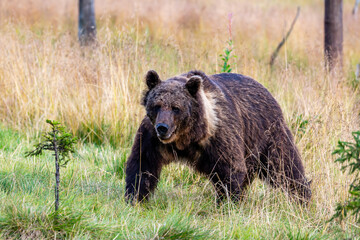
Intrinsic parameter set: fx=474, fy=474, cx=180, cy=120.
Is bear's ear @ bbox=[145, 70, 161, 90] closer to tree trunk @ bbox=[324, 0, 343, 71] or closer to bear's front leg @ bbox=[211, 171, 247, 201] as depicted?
bear's front leg @ bbox=[211, 171, 247, 201]

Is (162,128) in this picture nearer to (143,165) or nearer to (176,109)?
(176,109)

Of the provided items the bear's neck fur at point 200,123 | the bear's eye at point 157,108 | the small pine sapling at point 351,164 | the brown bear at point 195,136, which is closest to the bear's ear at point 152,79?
the brown bear at point 195,136

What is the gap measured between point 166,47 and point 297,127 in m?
3.20

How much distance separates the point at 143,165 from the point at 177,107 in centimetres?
71

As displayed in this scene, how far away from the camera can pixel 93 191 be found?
4.99 metres

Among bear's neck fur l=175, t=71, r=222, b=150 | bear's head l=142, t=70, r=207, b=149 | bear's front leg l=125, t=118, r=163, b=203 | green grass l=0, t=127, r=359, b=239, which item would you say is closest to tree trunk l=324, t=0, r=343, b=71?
green grass l=0, t=127, r=359, b=239

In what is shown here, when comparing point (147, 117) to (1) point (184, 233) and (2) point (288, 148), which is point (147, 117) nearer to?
(1) point (184, 233)

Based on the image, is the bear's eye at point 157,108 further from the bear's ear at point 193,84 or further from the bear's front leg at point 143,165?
the bear's ear at point 193,84

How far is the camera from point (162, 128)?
4.35 metres

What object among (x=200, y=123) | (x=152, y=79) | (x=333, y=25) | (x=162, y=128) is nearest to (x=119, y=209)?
(x=162, y=128)

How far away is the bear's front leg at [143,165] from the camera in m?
4.73

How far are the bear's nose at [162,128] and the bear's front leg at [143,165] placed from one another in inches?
12.7

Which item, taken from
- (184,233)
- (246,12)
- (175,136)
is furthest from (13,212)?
(246,12)

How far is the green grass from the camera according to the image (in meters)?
3.64
